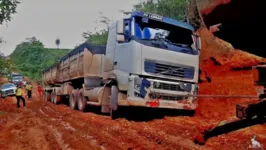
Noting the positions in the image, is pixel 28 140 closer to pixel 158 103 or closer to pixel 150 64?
pixel 158 103

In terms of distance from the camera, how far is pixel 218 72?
12.5m

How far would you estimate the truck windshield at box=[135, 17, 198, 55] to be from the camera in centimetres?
877

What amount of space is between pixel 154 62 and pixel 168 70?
0.52 meters

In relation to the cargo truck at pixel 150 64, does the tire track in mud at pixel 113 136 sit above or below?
below

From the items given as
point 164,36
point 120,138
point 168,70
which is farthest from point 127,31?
point 120,138

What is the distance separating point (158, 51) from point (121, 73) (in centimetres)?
131

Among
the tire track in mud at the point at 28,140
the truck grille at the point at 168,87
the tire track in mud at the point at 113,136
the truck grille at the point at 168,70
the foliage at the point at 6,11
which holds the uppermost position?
the foliage at the point at 6,11

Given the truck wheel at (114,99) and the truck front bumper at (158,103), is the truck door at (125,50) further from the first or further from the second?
the truck front bumper at (158,103)

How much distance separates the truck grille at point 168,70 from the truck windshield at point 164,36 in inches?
20.3

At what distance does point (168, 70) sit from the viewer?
29.0ft

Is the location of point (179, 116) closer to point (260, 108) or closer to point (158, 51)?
point (158, 51)

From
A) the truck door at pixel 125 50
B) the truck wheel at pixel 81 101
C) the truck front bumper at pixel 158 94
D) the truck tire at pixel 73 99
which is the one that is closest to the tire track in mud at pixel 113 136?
the truck front bumper at pixel 158 94

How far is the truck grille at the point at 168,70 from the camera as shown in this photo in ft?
28.1

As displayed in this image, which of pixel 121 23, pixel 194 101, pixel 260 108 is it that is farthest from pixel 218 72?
pixel 260 108
